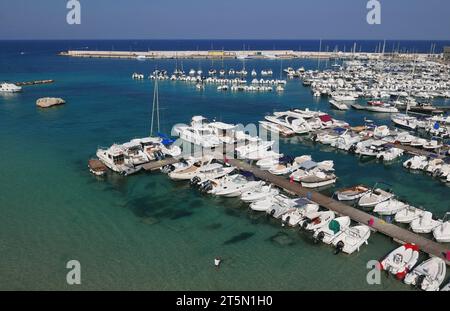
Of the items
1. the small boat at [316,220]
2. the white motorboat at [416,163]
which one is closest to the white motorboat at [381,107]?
the white motorboat at [416,163]

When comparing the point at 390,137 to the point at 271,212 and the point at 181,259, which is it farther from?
the point at 181,259

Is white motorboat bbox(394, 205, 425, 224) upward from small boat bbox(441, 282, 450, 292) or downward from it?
upward

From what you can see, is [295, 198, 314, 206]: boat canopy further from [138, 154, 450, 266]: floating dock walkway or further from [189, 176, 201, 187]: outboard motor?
[189, 176, 201, 187]: outboard motor

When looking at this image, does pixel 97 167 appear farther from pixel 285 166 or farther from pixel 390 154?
pixel 390 154

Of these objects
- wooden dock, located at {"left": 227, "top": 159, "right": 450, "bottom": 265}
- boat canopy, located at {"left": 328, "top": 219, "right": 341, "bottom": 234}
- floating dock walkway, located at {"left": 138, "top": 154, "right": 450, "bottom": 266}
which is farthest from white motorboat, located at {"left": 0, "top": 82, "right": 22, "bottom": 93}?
boat canopy, located at {"left": 328, "top": 219, "right": 341, "bottom": 234}

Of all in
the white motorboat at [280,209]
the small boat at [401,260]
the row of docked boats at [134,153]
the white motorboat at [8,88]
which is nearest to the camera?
the small boat at [401,260]

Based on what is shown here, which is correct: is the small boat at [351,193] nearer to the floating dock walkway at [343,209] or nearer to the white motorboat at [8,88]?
the floating dock walkway at [343,209]
